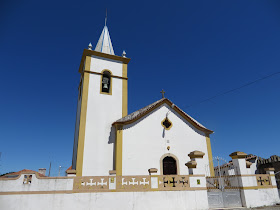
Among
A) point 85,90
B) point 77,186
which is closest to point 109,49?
point 85,90

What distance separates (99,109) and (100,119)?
31.5 inches

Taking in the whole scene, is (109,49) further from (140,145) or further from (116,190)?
(116,190)

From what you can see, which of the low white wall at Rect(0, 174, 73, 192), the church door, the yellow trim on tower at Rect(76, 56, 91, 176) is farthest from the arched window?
the low white wall at Rect(0, 174, 73, 192)

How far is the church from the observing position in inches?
483

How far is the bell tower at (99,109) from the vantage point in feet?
41.4

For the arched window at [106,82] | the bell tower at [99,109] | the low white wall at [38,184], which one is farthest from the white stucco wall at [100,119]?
the low white wall at [38,184]

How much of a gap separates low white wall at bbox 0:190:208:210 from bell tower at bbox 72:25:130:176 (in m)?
4.07

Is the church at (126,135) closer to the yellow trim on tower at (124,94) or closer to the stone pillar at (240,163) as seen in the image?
the yellow trim on tower at (124,94)

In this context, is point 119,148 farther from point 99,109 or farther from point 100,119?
point 99,109

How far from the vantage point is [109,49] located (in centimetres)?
1786

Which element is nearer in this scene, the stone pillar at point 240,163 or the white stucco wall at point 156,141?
the stone pillar at point 240,163

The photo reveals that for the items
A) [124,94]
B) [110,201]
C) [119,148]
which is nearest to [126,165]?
[119,148]

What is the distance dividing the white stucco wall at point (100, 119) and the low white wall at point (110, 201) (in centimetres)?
414

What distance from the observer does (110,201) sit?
326 inches
